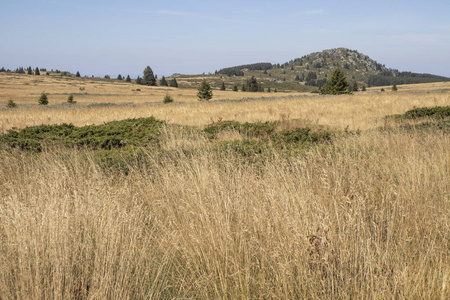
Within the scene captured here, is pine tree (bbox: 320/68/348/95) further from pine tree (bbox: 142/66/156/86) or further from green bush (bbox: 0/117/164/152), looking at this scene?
pine tree (bbox: 142/66/156/86)

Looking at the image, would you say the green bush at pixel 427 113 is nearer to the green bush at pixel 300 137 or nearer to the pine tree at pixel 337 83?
the green bush at pixel 300 137

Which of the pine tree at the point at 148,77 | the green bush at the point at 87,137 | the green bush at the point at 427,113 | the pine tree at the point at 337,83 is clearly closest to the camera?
the green bush at the point at 87,137

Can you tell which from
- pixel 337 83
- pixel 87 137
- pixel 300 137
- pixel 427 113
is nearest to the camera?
pixel 300 137

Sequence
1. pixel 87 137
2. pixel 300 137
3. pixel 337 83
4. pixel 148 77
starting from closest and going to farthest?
pixel 300 137
pixel 87 137
pixel 337 83
pixel 148 77

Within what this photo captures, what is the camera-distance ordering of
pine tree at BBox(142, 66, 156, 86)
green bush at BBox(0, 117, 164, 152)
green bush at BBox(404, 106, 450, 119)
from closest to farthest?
green bush at BBox(0, 117, 164, 152)
green bush at BBox(404, 106, 450, 119)
pine tree at BBox(142, 66, 156, 86)

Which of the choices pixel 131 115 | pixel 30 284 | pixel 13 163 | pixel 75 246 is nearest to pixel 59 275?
pixel 30 284

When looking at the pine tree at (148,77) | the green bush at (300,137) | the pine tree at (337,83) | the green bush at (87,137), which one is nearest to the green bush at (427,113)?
the green bush at (300,137)

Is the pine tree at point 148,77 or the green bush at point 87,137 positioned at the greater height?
the pine tree at point 148,77

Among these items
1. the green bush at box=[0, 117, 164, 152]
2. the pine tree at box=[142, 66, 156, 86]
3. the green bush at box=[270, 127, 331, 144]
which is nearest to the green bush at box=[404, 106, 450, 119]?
the green bush at box=[270, 127, 331, 144]

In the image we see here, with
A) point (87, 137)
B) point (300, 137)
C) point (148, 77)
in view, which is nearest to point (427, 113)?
point (300, 137)

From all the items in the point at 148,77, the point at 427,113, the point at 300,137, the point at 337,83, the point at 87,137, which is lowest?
the point at 87,137

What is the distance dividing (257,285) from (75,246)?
1.50 meters

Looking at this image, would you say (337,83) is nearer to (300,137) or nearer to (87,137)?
(300,137)

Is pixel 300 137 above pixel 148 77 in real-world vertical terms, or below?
below
